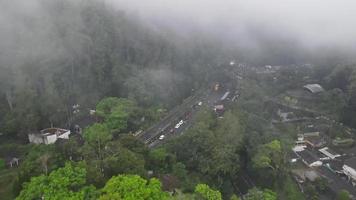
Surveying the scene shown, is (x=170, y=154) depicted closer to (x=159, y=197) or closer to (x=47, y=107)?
(x=159, y=197)

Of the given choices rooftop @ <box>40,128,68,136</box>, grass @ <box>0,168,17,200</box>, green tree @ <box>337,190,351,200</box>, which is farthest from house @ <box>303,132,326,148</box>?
grass @ <box>0,168,17,200</box>

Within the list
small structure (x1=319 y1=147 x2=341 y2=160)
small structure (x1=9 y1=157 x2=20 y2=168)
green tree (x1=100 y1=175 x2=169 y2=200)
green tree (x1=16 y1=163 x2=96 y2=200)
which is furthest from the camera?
small structure (x1=319 y1=147 x2=341 y2=160)

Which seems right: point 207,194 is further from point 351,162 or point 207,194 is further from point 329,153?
point 329,153

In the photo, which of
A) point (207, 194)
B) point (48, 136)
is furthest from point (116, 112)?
point (207, 194)

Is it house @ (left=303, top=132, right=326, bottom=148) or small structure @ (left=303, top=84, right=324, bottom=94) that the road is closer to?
house @ (left=303, top=132, right=326, bottom=148)

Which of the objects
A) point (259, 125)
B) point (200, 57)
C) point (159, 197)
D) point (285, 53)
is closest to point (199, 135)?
point (259, 125)

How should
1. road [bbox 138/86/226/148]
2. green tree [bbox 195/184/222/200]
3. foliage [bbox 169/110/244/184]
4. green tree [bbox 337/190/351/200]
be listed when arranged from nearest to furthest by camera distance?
green tree [bbox 195/184/222/200] < foliage [bbox 169/110/244/184] < green tree [bbox 337/190/351/200] < road [bbox 138/86/226/148]
